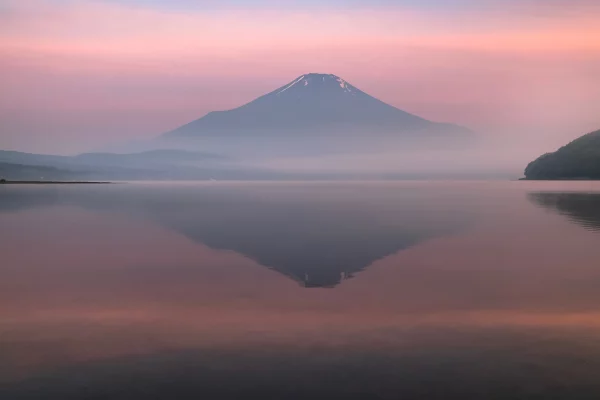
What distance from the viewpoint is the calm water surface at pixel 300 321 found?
11.0 metres

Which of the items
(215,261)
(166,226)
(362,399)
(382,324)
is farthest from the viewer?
(166,226)

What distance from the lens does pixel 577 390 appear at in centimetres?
1057

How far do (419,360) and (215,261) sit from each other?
652 inches

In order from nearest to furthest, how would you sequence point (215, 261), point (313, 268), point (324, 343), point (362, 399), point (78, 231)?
point (362, 399) < point (324, 343) < point (313, 268) < point (215, 261) < point (78, 231)

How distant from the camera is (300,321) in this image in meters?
15.5

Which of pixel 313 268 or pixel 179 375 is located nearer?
pixel 179 375

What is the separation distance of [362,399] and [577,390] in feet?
12.9

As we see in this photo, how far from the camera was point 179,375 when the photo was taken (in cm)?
1141

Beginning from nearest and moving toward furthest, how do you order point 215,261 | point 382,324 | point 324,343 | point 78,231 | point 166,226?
point 324,343, point 382,324, point 215,261, point 78,231, point 166,226

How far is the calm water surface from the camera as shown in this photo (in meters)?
11.0

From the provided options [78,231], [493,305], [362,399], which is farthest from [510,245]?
[78,231]

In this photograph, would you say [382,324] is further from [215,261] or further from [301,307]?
[215,261]

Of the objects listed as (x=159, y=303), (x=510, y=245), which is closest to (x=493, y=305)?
(x=159, y=303)

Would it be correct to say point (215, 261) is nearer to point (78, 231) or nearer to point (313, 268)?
point (313, 268)
